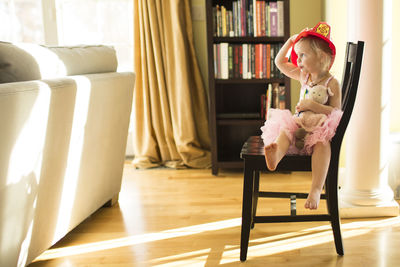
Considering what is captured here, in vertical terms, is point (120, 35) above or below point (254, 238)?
above

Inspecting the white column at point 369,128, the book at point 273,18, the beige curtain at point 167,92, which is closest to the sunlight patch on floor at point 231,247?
the white column at point 369,128

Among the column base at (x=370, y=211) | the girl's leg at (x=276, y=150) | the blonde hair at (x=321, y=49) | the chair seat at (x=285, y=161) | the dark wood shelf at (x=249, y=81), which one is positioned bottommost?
the column base at (x=370, y=211)

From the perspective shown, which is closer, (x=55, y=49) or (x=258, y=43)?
(x=55, y=49)

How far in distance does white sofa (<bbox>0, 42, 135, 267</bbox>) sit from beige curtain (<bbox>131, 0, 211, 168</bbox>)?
0.92 meters

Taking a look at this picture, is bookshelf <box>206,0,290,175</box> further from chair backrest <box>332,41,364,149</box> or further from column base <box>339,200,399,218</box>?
chair backrest <box>332,41,364,149</box>

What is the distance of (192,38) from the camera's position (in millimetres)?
3520

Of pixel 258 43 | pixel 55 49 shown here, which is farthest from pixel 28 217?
pixel 258 43

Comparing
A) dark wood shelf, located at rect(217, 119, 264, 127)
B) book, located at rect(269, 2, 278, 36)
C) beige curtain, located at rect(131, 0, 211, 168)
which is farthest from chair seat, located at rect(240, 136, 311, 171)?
beige curtain, located at rect(131, 0, 211, 168)

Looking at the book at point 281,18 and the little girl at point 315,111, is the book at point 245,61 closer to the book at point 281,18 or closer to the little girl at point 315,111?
the book at point 281,18

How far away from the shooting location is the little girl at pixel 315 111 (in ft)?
6.07

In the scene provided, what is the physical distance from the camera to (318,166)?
6.10 feet

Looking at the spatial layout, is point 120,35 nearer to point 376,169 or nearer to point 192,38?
point 192,38

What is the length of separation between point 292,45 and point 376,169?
32.6 inches

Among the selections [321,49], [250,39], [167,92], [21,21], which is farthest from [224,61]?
[21,21]
